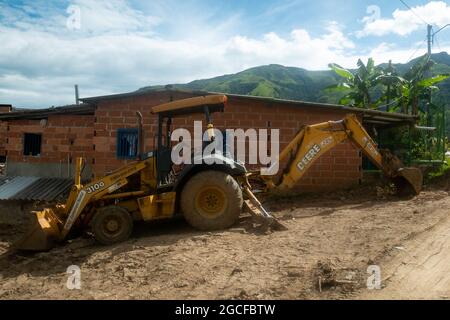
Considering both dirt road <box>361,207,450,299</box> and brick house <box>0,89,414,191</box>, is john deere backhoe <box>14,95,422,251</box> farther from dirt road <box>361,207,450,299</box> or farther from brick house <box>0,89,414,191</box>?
brick house <box>0,89,414,191</box>

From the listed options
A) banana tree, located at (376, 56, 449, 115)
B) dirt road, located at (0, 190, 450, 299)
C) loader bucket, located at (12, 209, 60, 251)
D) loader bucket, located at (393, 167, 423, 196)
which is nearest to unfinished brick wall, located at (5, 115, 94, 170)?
dirt road, located at (0, 190, 450, 299)

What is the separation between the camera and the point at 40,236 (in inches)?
254

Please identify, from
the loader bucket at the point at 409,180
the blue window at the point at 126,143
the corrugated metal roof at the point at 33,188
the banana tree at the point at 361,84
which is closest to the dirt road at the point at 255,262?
the loader bucket at the point at 409,180

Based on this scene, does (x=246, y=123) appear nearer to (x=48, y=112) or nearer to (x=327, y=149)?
(x=327, y=149)

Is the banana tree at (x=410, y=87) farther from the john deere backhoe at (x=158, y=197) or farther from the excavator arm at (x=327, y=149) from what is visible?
the john deere backhoe at (x=158, y=197)

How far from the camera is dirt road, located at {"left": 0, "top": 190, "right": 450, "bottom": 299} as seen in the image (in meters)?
4.32

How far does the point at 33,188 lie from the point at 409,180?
9.93 m

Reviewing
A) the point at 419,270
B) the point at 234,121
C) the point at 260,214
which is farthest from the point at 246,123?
the point at 419,270

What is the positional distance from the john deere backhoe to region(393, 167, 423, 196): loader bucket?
4009 millimetres

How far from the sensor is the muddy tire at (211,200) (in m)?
6.58

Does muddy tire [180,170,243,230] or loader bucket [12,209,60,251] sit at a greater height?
muddy tire [180,170,243,230]

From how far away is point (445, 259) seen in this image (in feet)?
16.2

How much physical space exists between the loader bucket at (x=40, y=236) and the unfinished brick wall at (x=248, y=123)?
14.2ft
